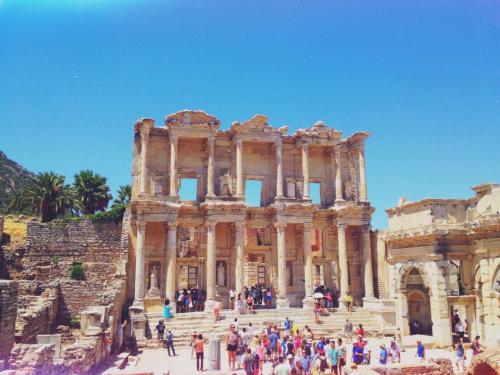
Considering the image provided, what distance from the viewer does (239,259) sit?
26.8 meters

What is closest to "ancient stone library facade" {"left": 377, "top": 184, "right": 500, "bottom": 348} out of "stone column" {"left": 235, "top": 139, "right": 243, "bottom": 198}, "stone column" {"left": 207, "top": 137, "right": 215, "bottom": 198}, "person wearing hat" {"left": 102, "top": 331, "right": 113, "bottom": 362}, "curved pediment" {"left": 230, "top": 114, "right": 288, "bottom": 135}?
"stone column" {"left": 235, "top": 139, "right": 243, "bottom": 198}

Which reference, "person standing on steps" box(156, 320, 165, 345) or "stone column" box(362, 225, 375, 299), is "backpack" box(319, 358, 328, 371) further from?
"stone column" box(362, 225, 375, 299)

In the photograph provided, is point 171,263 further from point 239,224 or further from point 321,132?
point 321,132

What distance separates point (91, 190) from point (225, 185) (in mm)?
15412

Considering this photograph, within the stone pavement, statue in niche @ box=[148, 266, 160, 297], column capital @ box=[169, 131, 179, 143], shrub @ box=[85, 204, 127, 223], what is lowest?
the stone pavement

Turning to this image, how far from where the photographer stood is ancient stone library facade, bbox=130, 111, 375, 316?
87.7 feet

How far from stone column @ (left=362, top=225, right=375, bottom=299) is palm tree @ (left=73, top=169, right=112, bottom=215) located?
21955mm

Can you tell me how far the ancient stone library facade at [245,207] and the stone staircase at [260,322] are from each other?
1.32 meters

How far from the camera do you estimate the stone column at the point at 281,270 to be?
1032 inches

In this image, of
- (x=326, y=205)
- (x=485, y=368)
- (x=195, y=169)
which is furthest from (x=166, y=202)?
(x=485, y=368)

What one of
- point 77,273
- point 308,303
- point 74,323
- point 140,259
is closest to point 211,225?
point 140,259

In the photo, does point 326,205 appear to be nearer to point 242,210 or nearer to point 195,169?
point 242,210

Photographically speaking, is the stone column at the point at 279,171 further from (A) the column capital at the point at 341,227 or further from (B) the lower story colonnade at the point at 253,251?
(A) the column capital at the point at 341,227

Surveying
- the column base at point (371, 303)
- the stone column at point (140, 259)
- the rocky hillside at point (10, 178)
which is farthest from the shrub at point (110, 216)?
the rocky hillside at point (10, 178)
